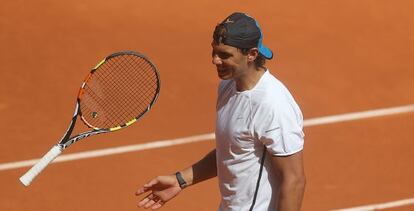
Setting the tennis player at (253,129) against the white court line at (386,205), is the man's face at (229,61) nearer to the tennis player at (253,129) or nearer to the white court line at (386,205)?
the tennis player at (253,129)

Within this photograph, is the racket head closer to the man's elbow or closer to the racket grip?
the racket grip

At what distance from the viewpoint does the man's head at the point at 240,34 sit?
4.14 m

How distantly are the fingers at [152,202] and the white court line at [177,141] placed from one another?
3212mm

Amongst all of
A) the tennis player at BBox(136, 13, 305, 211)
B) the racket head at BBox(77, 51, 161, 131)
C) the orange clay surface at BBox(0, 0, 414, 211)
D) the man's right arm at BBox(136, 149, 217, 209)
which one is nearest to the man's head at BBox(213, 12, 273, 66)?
the tennis player at BBox(136, 13, 305, 211)

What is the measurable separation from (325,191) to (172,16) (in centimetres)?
356

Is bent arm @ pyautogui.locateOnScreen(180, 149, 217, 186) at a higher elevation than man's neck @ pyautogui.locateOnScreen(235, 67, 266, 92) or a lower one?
lower

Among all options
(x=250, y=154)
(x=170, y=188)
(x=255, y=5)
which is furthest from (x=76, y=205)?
(x=255, y=5)

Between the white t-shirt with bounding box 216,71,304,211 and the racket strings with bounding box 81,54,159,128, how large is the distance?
1038 mm

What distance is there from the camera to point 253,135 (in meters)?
4.16

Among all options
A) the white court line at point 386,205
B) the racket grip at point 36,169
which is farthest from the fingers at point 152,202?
the white court line at point 386,205

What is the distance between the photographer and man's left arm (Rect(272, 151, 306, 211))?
408cm

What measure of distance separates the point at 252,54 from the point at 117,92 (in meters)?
2.26

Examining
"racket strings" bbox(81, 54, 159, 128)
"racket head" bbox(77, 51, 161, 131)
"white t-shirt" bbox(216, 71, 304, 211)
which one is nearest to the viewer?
"white t-shirt" bbox(216, 71, 304, 211)

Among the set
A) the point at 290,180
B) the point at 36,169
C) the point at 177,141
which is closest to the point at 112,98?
the point at 36,169
